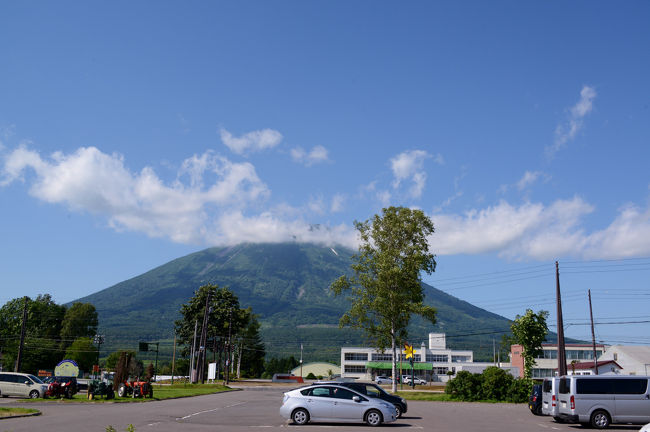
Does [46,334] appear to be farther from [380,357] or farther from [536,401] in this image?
[536,401]

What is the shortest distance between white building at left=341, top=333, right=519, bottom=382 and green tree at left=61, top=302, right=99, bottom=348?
5808 cm

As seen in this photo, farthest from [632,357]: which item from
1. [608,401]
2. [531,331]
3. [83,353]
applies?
[83,353]

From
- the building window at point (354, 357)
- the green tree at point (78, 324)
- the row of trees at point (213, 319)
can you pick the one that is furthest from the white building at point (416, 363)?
the green tree at point (78, 324)

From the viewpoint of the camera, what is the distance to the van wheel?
75.5 feet

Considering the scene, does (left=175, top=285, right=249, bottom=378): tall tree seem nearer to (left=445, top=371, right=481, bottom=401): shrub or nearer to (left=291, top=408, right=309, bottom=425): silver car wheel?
(left=445, top=371, right=481, bottom=401): shrub

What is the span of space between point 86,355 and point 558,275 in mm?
91778

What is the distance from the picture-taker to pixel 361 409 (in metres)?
22.0

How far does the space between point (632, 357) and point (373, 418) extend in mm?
75246

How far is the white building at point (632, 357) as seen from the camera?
7925cm

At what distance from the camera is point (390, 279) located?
5309 cm

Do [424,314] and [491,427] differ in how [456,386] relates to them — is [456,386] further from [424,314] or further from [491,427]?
[491,427]

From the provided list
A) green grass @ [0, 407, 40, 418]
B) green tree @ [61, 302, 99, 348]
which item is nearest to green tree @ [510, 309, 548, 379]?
green grass @ [0, 407, 40, 418]

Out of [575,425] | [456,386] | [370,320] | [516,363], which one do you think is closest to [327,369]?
[516,363]

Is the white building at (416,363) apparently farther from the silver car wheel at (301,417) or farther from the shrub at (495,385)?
the silver car wheel at (301,417)
